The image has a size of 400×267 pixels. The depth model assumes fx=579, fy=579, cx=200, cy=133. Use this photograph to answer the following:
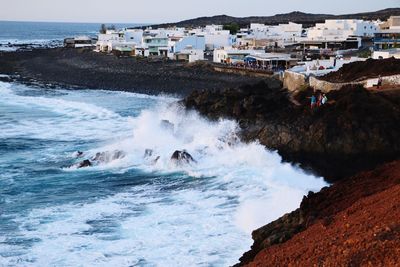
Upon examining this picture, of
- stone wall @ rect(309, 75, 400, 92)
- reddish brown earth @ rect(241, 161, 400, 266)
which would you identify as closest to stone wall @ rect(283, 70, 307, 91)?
stone wall @ rect(309, 75, 400, 92)

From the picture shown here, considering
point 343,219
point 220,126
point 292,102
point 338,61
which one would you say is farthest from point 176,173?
point 338,61

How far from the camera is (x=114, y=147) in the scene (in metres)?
24.8

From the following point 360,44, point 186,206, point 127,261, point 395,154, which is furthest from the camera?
point 360,44

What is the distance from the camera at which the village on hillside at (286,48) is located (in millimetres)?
35178

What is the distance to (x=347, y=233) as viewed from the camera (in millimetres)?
9984

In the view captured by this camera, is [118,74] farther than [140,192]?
Yes

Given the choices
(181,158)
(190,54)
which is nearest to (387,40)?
(190,54)

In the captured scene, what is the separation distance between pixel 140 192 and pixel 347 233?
32.5ft

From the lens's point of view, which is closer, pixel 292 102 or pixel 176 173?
pixel 176 173

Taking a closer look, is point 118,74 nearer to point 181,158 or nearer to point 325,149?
point 181,158

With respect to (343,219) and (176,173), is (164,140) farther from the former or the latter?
(343,219)

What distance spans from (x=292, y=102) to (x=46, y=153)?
1100cm

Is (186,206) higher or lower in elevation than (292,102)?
lower

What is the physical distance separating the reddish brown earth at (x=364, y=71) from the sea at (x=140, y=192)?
708cm
